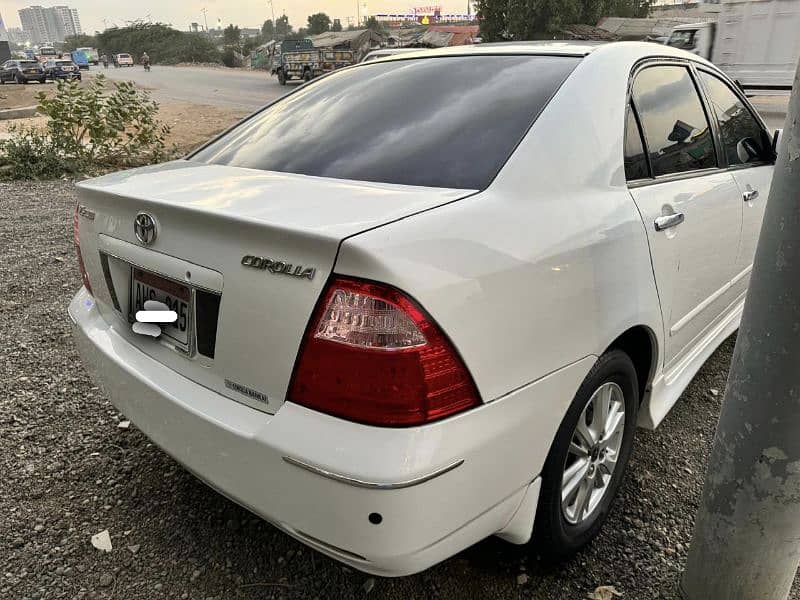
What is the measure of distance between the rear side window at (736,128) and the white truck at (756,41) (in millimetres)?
15122

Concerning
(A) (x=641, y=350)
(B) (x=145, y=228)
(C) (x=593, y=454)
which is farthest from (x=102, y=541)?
(A) (x=641, y=350)

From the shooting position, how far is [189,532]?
2.29 metres

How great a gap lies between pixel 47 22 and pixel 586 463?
233 m

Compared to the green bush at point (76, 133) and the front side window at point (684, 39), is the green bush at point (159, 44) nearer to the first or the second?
the front side window at point (684, 39)

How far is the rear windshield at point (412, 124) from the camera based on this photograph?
1914mm

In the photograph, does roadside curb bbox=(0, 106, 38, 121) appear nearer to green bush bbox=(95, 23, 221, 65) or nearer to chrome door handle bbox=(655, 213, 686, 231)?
chrome door handle bbox=(655, 213, 686, 231)

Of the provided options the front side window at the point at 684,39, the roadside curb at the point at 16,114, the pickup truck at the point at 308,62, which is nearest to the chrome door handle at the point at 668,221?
the front side window at the point at 684,39

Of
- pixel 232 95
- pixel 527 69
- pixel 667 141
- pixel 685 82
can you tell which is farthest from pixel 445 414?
pixel 232 95

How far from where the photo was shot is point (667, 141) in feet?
8.12

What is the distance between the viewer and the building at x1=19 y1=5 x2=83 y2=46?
18841 centimetres

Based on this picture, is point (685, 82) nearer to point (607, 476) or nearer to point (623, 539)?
point (607, 476)

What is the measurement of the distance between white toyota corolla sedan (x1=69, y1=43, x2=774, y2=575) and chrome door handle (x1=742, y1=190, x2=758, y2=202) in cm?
33

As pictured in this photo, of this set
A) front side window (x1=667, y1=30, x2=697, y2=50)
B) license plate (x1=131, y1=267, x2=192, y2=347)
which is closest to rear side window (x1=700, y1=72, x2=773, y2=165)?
license plate (x1=131, y1=267, x2=192, y2=347)

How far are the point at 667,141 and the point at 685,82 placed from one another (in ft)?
1.58
